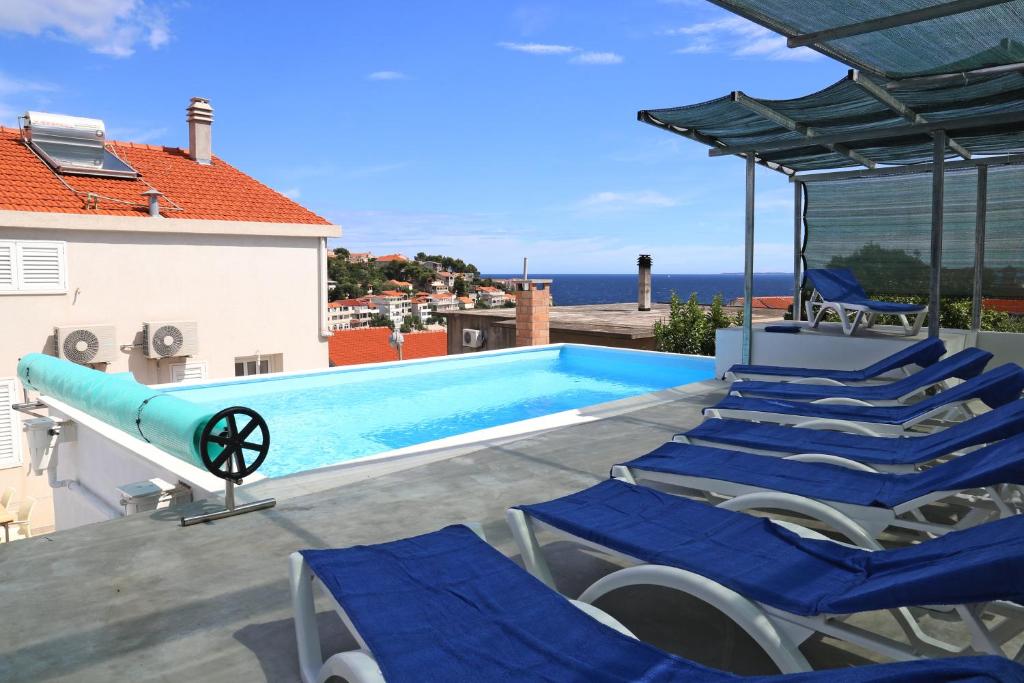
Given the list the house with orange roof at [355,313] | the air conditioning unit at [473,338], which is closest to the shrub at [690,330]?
the air conditioning unit at [473,338]

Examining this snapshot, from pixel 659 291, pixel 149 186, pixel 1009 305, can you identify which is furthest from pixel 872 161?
pixel 659 291

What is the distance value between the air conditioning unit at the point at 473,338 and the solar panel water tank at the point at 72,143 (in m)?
7.96

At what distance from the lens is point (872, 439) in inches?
144

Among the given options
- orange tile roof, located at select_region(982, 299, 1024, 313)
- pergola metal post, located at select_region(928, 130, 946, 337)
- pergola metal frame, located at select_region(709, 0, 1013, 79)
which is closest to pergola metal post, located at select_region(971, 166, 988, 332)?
orange tile roof, located at select_region(982, 299, 1024, 313)

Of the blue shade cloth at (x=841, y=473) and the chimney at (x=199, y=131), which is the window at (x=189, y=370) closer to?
the chimney at (x=199, y=131)

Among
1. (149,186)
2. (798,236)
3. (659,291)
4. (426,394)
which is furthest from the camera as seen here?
(659,291)

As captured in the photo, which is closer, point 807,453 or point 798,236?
point 807,453

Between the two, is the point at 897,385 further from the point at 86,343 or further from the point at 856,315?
the point at 86,343

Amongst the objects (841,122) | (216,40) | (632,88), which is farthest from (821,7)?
(632,88)

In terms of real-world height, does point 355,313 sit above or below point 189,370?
above

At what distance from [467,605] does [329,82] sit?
115 ft

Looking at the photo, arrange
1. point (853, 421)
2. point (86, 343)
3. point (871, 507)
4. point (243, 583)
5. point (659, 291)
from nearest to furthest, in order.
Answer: point (871, 507) < point (243, 583) < point (853, 421) < point (86, 343) < point (659, 291)

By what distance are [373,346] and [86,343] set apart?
869 cm

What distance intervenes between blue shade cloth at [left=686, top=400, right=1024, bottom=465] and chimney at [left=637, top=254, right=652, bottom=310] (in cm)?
1541
